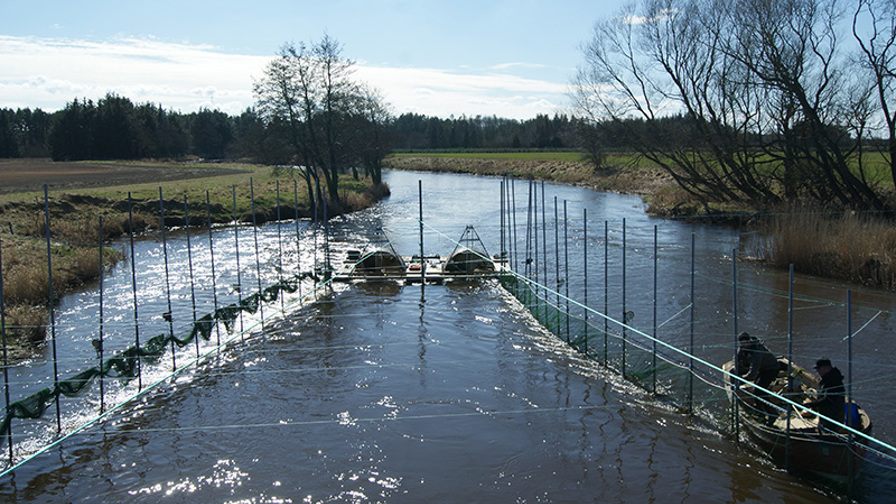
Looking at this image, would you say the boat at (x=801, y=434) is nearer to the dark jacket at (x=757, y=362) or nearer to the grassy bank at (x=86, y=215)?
the dark jacket at (x=757, y=362)

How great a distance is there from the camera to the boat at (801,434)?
8242 mm

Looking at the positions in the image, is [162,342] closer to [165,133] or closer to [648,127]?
[648,127]

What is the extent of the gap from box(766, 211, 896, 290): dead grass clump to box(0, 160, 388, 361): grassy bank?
1593 cm

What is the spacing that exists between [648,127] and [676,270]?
14299 mm

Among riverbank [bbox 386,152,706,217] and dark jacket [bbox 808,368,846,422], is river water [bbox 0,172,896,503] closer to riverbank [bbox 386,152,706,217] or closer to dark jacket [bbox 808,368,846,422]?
dark jacket [bbox 808,368,846,422]

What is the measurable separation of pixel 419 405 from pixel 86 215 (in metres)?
23.9

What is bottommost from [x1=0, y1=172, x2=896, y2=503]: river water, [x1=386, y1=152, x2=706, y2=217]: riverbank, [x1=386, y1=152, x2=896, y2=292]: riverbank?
[x1=0, y1=172, x2=896, y2=503]: river water

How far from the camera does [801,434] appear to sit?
8.69 meters

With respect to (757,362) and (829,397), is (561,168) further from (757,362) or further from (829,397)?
(829,397)

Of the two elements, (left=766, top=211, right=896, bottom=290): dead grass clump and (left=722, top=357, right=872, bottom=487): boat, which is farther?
(left=766, top=211, right=896, bottom=290): dead grass clump

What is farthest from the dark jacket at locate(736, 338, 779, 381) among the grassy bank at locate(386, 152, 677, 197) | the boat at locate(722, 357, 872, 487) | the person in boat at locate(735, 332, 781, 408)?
the grassy bank at locate(386, 152, 677, 197)

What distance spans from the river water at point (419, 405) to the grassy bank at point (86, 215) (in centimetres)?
95

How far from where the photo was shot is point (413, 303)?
61.8 ft

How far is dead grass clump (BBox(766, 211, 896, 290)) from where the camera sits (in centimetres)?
1864
